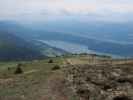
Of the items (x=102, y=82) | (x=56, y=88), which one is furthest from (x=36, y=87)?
(x=102, y=82)

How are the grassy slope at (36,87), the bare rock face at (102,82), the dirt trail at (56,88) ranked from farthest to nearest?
the bare rock face at (102,82)
the grassy slope at (36,87)
the dirt trail at (56,88)

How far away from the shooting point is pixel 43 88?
41250mm

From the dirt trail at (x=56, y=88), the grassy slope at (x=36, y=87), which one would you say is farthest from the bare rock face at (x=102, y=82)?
the grassy slope at (x=36, y=87)

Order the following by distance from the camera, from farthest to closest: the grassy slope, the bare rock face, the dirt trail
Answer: the bare rock face
the grassy slope
the dirt trail

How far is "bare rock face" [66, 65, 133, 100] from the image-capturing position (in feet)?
124

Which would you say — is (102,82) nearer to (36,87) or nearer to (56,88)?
(56,88)

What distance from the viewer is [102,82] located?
44.2m

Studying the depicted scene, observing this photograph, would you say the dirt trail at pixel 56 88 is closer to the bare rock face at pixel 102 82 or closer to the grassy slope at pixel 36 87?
the grassy slope at pixel 36 87

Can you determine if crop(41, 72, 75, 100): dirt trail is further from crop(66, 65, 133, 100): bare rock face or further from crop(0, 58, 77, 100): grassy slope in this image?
crop(66, 65, 133, 100): bare rock face

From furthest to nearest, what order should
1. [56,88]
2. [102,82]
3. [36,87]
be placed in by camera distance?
[102,82] → [36,87] → [56,88]

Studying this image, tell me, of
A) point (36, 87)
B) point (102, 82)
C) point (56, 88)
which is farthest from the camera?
point (102, 82)

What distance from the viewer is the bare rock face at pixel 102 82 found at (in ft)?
124

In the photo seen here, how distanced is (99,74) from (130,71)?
5.61 m

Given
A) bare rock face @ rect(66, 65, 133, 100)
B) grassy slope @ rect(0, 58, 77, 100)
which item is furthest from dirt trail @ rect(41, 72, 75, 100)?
bare rock face @ rect(66, 65, 133, 100)
